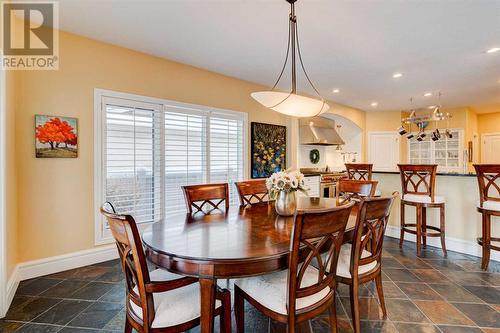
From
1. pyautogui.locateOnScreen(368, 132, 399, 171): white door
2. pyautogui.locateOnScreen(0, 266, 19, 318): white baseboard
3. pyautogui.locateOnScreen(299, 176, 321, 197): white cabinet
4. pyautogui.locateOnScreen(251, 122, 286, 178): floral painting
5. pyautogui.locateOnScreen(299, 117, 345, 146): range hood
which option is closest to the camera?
pyautogui.locateOnScreen(0, 266, 19, 318): white baseboard

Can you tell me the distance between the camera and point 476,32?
2.75 metres

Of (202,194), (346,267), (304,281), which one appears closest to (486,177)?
(346,267)

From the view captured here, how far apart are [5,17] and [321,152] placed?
6505 mm

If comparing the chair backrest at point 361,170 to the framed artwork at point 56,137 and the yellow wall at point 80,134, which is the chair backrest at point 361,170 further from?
the framed artwork at point 56,137

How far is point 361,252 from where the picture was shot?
5.93 ft

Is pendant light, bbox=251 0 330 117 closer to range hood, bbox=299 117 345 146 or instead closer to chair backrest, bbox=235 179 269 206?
chair backrest, bbox=235 179 269 206

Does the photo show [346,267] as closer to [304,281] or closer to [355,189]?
[304,281]

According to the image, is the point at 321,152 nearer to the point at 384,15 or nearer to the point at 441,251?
the point at 441,251

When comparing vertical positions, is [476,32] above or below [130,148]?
above

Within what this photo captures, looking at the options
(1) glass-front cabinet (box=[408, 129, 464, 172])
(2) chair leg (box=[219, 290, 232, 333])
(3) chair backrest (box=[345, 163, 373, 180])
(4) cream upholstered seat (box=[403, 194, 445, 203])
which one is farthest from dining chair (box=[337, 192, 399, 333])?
(1) glass-front cabinet (box=[408, 129, 464, 172])

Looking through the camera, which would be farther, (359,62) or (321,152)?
(321,152)

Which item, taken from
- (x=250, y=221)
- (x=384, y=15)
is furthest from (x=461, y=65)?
(x=250, y=221)

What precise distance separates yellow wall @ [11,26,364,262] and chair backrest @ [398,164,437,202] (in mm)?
3680

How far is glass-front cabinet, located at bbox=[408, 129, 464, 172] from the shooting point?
22.7 feet
